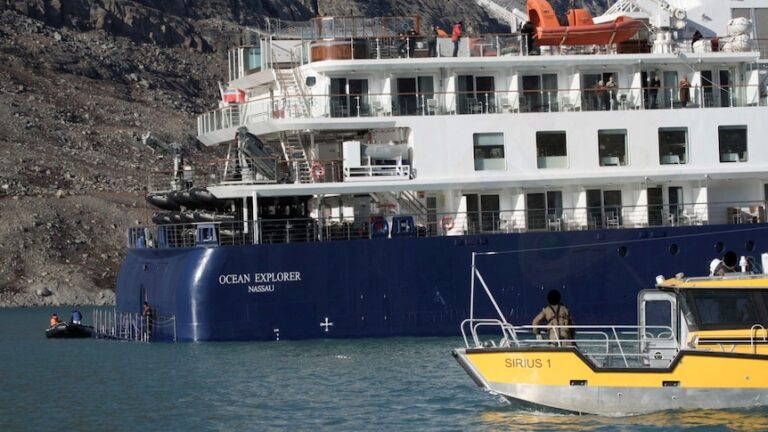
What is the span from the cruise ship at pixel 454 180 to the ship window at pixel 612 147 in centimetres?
3

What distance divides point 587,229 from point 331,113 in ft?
21.8

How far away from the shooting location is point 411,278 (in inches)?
1388

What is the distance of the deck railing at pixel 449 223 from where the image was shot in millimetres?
35375

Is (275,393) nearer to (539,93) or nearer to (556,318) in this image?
(556,318)

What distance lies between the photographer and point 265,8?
114m

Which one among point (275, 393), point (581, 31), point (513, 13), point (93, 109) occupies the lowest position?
point (275, 393)

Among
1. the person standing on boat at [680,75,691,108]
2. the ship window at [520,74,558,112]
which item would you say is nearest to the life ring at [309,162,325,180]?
the ship window at [520,74,558,112]

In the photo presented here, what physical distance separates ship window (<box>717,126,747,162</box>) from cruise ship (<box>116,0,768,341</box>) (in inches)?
1.5

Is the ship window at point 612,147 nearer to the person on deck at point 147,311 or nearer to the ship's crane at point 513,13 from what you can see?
the ship's crane at point 513,13

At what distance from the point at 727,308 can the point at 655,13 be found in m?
16.8

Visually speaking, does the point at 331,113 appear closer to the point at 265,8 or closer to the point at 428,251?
the point at 428,251

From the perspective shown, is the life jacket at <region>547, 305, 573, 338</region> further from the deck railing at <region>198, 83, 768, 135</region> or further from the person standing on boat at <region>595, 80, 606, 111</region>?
the person standing on boat at <region>595, 80, 606, 111</region>

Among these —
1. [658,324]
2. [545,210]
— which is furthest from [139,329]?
[658,324]

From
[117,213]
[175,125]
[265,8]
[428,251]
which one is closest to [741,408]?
[428,251]
